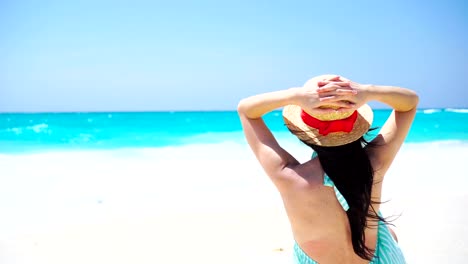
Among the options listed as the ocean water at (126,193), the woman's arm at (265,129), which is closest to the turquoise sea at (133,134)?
the ocean water at (126,193)

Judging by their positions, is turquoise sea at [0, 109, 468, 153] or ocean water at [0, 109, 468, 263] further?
turquoise sea at [0, 109, 468, 153]

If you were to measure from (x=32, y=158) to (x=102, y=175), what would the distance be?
3.72 metres

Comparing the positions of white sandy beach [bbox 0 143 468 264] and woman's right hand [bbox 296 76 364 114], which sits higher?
woman's right hand [bbox 296 76 364 114]

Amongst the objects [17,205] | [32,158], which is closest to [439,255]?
[17,205]

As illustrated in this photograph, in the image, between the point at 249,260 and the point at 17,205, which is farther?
the point at 17,205

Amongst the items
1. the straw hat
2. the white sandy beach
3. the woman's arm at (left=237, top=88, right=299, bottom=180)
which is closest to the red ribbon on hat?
the straw hat

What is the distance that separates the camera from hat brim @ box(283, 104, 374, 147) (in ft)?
4.30

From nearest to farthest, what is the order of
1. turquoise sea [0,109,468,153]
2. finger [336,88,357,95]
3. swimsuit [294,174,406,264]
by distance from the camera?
1. finger [336,88,357,95]
2. swimsuit [294,174,406,264]
3. turquoise sea [0,109,468,153]

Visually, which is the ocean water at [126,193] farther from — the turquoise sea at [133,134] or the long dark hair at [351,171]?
the turquoise sea at [133,134]

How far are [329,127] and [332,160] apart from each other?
11 cm

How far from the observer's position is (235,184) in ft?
19.4

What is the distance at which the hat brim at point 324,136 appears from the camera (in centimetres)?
131

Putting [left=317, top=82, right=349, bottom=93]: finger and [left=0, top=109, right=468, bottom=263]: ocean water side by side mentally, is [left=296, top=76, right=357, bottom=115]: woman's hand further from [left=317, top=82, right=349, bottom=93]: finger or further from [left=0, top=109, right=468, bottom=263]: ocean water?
[left=0, top=109, right=468, bottom=263]: ocean water

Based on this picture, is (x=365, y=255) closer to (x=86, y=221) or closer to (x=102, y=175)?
(x=86, y=221)
